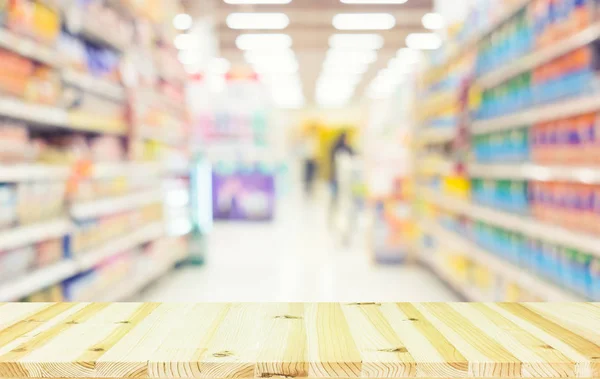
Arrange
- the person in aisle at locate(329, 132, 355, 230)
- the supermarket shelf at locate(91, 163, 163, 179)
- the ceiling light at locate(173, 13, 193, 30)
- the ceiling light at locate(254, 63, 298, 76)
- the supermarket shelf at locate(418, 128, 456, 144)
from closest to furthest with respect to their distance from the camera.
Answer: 1. the supermarket shelf at locate(91, 163, 163, 179)
2. the supermarket shelf at locate(418, 128, 456, 144)
3. the person in aisle at locate(329, 132, 355, 230)
4. the ceiling light at locate(173, 13, 193, 30)
5. the ceiling light at locate(254, 63, 298, 76)

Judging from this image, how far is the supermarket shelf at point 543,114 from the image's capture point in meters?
2.91

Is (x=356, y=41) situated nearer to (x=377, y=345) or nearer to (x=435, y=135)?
→ (x=435, y=135)

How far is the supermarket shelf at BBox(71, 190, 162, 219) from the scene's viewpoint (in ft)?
12.4

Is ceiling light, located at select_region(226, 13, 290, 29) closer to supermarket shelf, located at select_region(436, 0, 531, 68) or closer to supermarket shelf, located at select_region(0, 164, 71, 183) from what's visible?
supermarket shelf, located at select_region(436, 0, 531, 68)

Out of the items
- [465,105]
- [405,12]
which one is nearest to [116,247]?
[465,105]

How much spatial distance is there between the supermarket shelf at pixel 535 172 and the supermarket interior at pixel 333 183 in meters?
0.02

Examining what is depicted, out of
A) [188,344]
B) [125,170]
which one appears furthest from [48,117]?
[188,344]

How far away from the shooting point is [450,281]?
5.33m

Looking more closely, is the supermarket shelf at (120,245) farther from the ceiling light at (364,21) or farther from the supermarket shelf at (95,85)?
the ceiling light at (364,21)

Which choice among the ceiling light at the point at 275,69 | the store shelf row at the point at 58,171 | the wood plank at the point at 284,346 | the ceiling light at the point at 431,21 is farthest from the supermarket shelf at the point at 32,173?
the ceiling light at the point at 275,69

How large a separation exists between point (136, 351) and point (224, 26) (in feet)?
40.6

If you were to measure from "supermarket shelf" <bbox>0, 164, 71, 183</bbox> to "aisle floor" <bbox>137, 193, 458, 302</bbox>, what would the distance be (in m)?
1.72

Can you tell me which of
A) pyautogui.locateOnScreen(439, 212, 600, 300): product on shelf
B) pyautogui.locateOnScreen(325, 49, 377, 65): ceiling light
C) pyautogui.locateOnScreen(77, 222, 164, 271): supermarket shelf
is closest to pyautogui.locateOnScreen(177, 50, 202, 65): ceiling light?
pyautogui.locateOnScreen(325, 49, 377, 65): ceiling light

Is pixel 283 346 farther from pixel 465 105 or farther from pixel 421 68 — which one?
pixel 421 68
